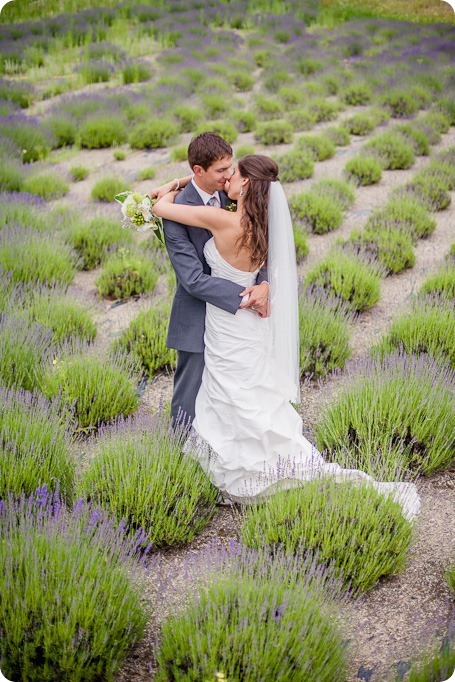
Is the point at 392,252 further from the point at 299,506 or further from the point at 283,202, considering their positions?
the point at 299,506

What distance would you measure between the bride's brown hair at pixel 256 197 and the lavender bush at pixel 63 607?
1478 millimetres

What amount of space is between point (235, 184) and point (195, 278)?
49 cm

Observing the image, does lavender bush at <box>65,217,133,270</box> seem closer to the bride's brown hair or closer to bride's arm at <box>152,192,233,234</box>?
bride's arm at <box>152,192,233,234</box>

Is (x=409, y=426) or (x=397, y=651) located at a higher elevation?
(x=409, y=426)

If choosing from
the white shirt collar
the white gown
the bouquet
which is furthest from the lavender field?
the white shirt collar

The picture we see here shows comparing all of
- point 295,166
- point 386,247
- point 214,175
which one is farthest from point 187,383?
point 295,166

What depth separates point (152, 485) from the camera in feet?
10.2

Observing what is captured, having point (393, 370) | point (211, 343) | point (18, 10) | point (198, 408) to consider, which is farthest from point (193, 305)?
point (18, 10)

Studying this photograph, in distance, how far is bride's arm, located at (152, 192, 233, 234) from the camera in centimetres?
318

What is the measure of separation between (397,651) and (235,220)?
1.97 meters

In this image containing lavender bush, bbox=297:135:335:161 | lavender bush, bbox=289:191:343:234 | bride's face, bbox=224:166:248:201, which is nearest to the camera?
bride's face, bbox=224:166:248:201

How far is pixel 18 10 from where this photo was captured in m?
7.72

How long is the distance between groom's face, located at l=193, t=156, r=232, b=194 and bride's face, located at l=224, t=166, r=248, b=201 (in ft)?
0.14

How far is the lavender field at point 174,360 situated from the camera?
2404 mm
